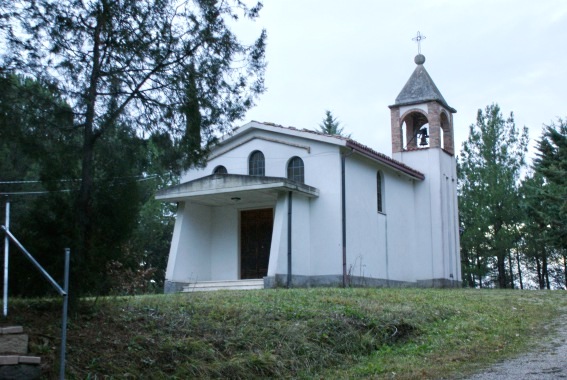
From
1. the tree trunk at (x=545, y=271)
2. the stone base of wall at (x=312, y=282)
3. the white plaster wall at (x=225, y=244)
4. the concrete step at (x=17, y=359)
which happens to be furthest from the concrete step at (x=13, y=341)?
the tree trunk at (x=545, y=271)

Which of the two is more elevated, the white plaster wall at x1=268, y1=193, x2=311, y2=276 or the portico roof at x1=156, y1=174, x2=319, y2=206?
the portico roof at x1=156, y1=174, x2=319, y2=206

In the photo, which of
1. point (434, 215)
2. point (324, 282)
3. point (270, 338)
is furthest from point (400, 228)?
point (270, 338)

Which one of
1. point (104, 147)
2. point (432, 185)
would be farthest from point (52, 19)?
point (432, 185)

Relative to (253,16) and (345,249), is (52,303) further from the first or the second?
(345,249)

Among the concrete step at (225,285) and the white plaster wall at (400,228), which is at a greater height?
the white plaster wall at (400,228)

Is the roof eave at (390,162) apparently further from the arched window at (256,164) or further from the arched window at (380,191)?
the arched window at (256,164)

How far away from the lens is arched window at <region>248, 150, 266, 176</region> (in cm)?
2161

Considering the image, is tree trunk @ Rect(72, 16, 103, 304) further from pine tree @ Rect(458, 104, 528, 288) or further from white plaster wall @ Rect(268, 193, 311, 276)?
pine tree @ Rect(458, 104, 528, 288)

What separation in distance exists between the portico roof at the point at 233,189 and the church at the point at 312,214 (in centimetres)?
3

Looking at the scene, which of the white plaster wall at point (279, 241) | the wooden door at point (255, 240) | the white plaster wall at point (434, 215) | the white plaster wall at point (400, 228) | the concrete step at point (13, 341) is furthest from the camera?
the white plaster wall at point (434, 215)

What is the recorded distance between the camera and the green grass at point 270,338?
24.7 ft

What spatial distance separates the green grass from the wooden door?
837cm

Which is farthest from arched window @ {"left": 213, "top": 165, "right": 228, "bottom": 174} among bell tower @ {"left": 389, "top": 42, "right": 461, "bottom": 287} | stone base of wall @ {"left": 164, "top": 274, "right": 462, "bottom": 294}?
bell tower @ {"left": 389, "top": 42, "right": 461, "bottom": 287}

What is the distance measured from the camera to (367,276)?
20969 millimetres
